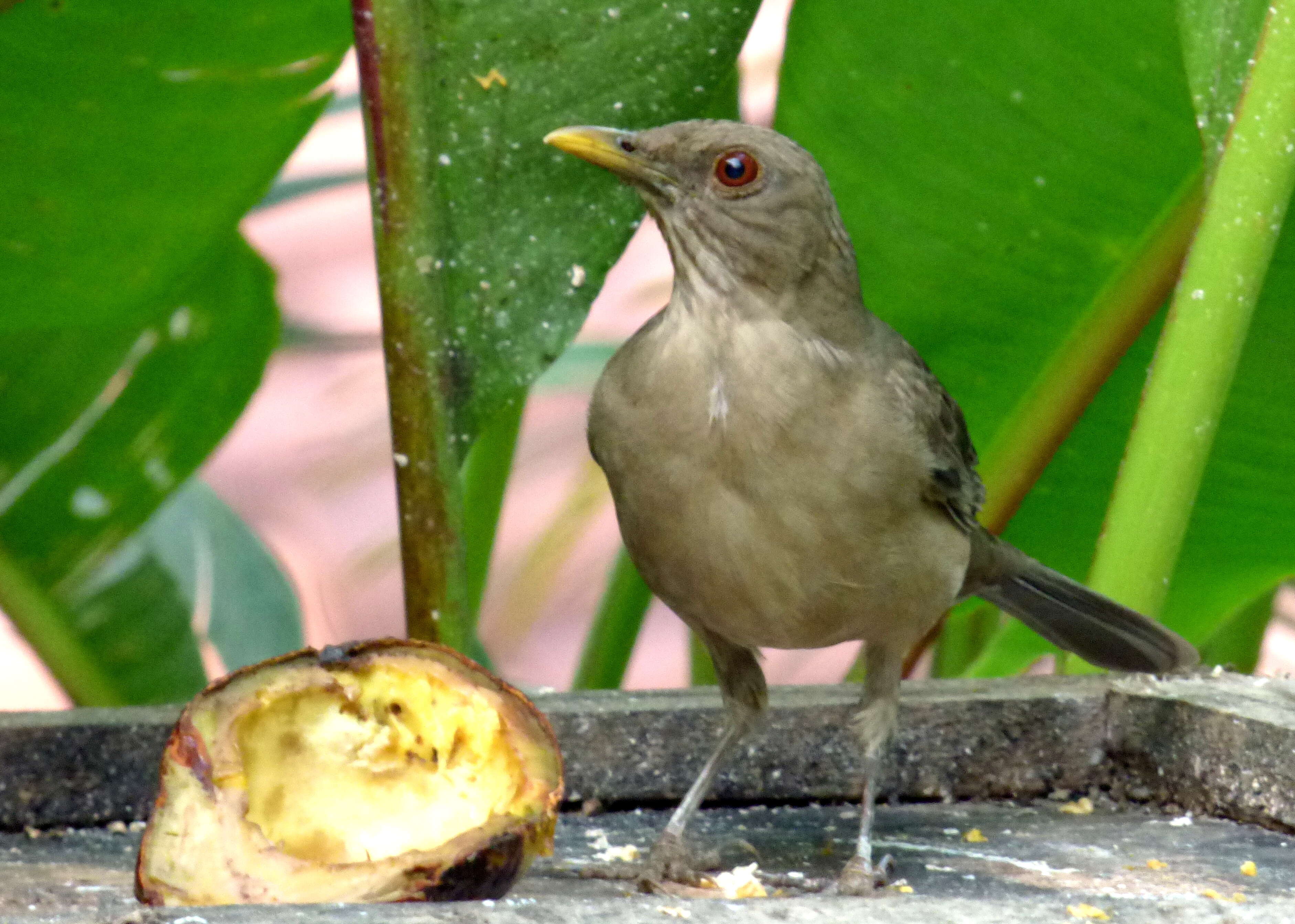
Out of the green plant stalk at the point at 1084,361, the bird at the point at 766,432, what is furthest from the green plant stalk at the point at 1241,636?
the bird at the point at 766,432

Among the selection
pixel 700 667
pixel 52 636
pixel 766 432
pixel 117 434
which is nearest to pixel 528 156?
pixel 766 432

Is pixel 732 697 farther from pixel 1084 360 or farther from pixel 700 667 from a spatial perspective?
pixel 700 667

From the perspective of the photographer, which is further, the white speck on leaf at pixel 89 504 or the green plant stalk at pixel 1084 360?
the white speck on leaf at pixel 89 504

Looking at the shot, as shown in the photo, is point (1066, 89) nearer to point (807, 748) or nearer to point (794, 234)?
point (794, 234)

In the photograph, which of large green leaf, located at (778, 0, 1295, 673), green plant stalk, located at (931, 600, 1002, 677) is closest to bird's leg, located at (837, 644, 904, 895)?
large green leaf, located at (778, 0, 1295, 673)

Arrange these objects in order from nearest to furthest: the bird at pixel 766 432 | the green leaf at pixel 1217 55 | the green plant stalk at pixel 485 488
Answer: the bird at pixel 766 432, the green leaf at pixel 1217 55, the green plant stalk at pixel 485 488

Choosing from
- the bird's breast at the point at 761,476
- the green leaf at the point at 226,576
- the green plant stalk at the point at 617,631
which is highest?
the bird's breast at the point at 761,476

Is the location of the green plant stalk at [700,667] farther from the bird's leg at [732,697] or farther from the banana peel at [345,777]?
the banana peel at [345,777]
